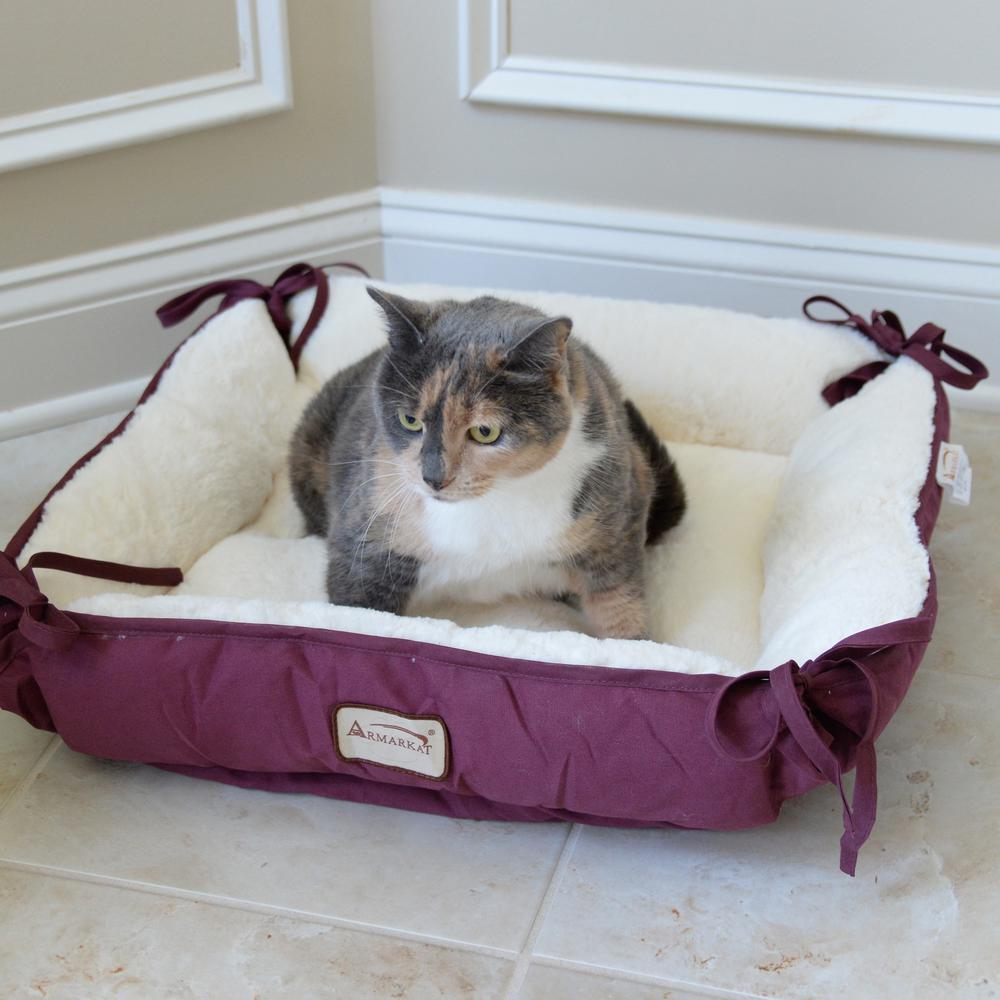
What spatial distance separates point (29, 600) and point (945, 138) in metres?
1.47

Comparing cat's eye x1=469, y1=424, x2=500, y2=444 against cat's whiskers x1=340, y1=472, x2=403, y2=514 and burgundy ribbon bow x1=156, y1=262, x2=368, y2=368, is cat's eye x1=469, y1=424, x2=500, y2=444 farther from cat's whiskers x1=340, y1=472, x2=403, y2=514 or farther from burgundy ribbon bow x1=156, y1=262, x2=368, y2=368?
burgundy ribbon bow x1=156, y1=262, x2=368, y2=368

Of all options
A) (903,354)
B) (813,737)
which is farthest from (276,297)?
(813,737)

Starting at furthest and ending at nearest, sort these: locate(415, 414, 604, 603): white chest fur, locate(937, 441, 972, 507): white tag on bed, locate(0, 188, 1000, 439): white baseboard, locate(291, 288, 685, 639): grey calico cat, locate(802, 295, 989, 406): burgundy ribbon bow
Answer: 1. locate(0, 188, 1000, 439): white baseboard
2. locate(802, 295, 989, 406): burgundy ribbon bow
3. locate(937, 441, 972, 507): white tag on bed
4. locate(415, 414, 604, 603): white chest fur
5. locate(291, 288, 685, 639): grey calico cat

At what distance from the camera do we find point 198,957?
120cm

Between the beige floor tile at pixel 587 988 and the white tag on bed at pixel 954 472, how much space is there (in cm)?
73

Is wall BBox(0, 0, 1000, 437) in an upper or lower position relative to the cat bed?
upper

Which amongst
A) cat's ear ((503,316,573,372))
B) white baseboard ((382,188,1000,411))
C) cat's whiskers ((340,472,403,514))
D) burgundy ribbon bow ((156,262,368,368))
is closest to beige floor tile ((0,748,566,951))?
cat's whiskers ((340,472,403,514))

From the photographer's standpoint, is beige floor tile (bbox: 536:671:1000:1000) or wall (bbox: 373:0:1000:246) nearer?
beige floor tile (bbox: 536:671:1000:1000)

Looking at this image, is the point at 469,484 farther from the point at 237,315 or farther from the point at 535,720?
the point at 237,315

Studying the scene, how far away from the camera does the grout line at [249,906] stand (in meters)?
1.21

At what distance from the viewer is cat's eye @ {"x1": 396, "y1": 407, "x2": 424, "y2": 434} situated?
1267 mm

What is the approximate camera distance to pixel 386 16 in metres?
2.04

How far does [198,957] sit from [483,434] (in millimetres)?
580

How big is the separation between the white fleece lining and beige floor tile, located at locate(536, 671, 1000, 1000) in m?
0.21
